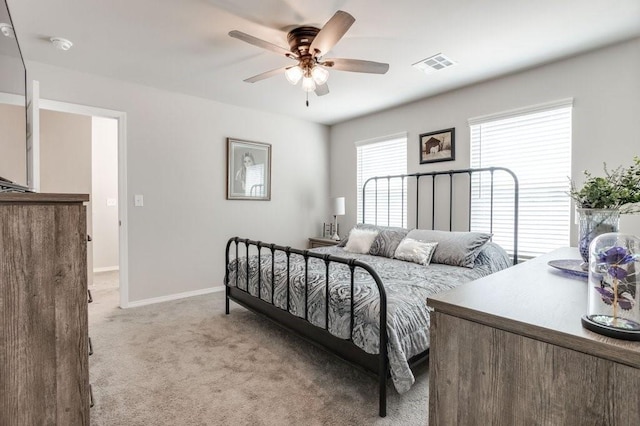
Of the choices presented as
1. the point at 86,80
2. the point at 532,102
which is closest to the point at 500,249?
the point at 532,102

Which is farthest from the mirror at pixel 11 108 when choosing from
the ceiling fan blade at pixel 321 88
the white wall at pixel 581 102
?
the white wall at pixel 581 102

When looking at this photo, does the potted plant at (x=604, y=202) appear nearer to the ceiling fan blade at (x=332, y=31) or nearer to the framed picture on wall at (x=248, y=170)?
the ceiling fan blade at (x=332, y=31)

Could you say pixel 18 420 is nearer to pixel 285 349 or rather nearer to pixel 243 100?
pixel 285 349

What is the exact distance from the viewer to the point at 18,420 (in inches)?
35.9

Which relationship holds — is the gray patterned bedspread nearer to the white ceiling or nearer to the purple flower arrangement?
the purple flower arrangement

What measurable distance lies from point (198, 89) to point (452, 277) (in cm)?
342

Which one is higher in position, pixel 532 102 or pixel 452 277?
pixel 532 102

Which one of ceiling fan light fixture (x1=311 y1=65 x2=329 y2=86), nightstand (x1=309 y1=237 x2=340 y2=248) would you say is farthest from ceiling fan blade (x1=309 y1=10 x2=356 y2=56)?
nightstand (x1=309 y1=237 x2=340 y2=248)

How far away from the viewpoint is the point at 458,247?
2930 mm

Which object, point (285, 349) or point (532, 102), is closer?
point (285, 349)

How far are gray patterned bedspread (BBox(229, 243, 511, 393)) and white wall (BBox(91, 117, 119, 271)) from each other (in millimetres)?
3671

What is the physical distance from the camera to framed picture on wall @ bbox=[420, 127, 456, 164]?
12.2 feet

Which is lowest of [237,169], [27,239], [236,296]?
[236,296]

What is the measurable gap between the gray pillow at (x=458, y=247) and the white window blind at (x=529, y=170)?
0.56 m
